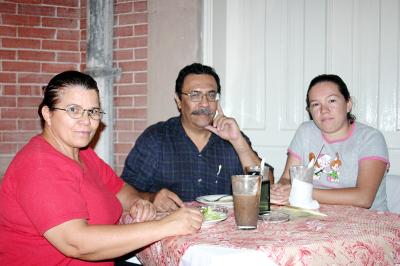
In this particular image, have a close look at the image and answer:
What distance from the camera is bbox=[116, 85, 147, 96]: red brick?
11.4 feet

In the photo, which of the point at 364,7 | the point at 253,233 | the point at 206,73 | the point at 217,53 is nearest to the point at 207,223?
the point at 253,233

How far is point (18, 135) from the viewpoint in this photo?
135 inches

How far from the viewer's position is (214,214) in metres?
1.53

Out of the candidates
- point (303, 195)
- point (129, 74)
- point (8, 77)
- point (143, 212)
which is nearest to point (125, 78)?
point (129, 74)

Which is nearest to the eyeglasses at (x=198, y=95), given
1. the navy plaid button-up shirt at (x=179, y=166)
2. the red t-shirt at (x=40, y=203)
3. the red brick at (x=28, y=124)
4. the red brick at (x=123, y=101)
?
the navy plaid button-up shirt at (x=179, y=166)

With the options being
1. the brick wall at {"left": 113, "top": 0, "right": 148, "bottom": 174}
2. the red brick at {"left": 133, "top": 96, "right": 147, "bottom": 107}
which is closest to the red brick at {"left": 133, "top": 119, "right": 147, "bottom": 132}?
the brick wall at {"left": 113, "top": 0, "right": 148, "bottom": 174}

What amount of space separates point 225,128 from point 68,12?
6.71 ft

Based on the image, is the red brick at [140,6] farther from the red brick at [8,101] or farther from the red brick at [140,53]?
the red brick at [8,101]

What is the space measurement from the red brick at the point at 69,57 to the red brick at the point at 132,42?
40cm

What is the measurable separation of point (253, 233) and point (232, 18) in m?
2.50

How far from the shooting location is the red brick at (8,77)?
11.1 feet

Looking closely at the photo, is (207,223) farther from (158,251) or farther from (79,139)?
(79,139)

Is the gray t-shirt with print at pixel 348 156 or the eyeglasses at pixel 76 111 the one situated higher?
the eyeglasses at pixel 76 111

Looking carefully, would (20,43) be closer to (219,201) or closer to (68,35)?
(68,35)
